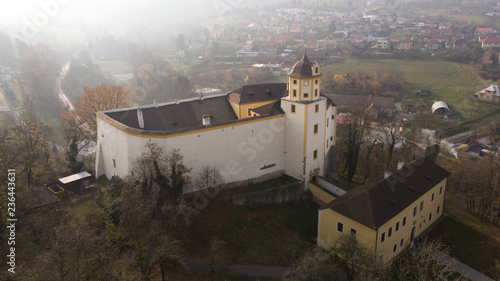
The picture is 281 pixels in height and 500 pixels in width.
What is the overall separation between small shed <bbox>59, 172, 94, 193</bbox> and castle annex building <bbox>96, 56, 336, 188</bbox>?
1302 millimetres

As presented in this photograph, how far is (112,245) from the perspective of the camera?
24.4 meters

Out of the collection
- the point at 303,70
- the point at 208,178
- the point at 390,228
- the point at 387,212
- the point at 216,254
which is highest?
the point at 303,70

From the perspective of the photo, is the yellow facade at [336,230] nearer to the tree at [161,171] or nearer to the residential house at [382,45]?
the tree at [161,171]

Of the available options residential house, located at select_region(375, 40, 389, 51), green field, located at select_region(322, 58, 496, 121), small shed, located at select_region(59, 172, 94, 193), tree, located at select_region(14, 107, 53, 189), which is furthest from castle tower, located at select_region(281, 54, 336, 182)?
residential house, located at select_region(375, 40, 389, 51)

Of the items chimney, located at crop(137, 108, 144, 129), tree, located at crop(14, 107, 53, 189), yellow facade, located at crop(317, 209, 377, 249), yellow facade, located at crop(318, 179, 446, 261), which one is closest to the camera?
yellow facade, located at crop(317, 209, 377, 249)

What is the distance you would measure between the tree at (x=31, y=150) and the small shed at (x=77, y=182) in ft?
8.00

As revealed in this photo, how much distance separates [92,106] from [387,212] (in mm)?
35238

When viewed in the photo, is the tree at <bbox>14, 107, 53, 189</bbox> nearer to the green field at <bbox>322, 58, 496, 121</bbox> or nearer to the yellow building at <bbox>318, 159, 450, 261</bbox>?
the yellow building at <bbox>318, 159, 450, 261</bbox>

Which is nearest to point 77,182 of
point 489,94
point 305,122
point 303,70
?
point 305,122

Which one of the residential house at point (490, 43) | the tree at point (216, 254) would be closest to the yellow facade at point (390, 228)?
the tree at point (216, 254)

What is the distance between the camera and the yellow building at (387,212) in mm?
26422

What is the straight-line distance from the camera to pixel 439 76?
94.6 m

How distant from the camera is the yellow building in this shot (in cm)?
2642

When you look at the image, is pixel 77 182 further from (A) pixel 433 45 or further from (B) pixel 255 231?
(A) pixel 433 45
